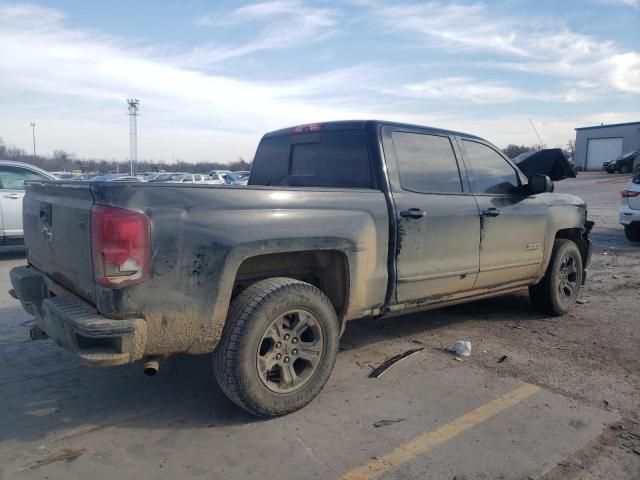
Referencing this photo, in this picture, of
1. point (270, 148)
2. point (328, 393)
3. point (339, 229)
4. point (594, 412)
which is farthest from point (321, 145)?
point (594, 412)

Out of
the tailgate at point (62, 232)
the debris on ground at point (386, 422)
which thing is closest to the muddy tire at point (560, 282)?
the debris on ground at point (386, 422)

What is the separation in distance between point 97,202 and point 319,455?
184cm

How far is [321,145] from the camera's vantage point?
450 centimetres

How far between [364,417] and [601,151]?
5883 centimetres

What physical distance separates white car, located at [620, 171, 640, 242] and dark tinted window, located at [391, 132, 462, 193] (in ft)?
26.6

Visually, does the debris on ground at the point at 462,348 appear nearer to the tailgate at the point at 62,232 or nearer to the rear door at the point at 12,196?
the tailgate at the point at 62,232

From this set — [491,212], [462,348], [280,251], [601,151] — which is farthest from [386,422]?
[601,151]

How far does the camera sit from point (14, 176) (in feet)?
30.8

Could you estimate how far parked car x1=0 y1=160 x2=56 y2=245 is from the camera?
9.09 metres

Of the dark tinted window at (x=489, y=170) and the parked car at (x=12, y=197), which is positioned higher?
the dark tinted window at (x=489, y=170)

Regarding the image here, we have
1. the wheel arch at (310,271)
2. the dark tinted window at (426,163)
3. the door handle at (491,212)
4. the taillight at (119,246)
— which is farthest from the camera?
the door handle at (491,212)

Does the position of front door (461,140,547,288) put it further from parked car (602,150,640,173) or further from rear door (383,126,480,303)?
parked car (602,150,640,173)

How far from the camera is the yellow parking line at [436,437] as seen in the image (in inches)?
111

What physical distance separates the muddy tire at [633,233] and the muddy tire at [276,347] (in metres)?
10.0
